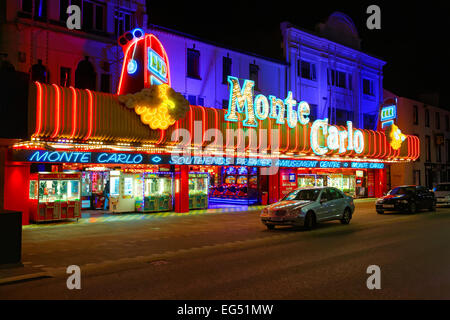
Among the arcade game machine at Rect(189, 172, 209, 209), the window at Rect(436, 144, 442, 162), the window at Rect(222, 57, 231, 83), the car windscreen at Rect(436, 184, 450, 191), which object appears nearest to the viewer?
the arcade game machine at Rect(189, 172, 209, 209)

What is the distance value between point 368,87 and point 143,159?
1023 inches

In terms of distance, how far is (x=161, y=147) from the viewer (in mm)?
21203

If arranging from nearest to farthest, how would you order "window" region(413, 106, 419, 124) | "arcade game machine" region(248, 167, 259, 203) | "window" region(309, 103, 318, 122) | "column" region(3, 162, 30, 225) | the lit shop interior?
"column" region(3, 162, 30, 225), the lit shop interior, "arcade game machine" region(248, 167, 259, 203), "window" region(309, 103, 318, 122), "window" region(413, 106, 419, 124)

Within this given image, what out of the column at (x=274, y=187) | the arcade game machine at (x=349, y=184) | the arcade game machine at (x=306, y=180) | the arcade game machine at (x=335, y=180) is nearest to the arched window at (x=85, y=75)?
the column at (x=274, y=187)

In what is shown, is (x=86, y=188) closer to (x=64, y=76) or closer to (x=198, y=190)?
Answer: (x=198, y=190)

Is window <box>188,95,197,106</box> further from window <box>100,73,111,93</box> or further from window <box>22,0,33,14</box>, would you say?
window <box>22,0,33,14</box>

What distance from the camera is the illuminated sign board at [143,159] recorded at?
17991 mm

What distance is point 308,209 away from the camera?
16.0 m

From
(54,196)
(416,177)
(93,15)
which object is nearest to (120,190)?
(54,196)

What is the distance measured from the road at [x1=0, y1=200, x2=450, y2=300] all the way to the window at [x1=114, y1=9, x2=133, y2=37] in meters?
10.7

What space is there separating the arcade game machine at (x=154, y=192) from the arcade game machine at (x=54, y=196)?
167 inches

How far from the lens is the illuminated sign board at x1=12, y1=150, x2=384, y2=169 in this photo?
708 inches

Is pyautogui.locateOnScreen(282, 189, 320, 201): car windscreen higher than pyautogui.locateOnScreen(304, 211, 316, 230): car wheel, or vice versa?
pyautogui.locateOnScreen(282, 189, 320, 201): car windscreen

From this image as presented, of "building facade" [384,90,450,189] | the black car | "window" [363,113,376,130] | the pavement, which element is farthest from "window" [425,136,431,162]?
the pavement
